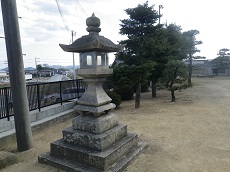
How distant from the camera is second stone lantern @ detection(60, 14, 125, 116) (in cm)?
421

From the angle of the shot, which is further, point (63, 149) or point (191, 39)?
point (191, 39)

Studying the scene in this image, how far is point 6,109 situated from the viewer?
5883 mm

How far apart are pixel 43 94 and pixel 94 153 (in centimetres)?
454

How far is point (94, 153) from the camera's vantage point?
12.7 feet

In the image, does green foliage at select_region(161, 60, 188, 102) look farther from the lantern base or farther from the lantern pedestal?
the lantern base

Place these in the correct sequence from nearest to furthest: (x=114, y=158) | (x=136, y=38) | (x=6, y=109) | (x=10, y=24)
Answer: (x=114, y=158), (x=10, y=24), (x=6, y=109), (x=136, y=38)

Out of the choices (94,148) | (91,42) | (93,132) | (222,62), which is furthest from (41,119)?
(222,62)

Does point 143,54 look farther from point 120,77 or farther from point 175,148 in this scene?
point 175,148

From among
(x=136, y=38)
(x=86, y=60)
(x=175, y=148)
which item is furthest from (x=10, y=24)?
(x=136, y=38)

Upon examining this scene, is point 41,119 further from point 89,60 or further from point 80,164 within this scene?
point 89,60

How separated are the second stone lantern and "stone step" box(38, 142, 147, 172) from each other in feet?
3.61

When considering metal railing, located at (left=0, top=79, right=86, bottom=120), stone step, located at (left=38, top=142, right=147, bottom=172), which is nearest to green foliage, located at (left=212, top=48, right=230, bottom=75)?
metal railing, located at (left=0, top=79, right=86, bottom=120)

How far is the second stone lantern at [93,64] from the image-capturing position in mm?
4215

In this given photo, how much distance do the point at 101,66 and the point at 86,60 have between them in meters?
0.37
